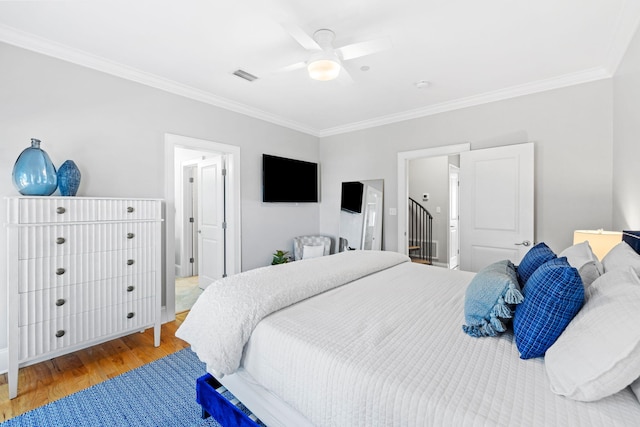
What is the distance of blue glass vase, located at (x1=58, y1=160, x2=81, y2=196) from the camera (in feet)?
7.44

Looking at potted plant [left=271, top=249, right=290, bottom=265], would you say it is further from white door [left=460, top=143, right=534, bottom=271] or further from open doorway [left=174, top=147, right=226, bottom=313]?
white door [left=460, top=143, right=534, bottom=271]

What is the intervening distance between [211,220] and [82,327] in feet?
6.99

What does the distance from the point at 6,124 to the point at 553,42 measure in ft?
14.4

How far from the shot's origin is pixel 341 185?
15.8 feet

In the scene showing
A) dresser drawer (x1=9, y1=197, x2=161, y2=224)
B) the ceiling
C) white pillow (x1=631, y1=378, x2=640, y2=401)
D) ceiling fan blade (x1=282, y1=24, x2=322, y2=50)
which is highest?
the ceiling

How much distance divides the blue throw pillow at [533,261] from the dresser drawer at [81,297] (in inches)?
112

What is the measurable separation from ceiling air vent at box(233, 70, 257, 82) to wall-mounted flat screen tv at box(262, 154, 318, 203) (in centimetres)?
126

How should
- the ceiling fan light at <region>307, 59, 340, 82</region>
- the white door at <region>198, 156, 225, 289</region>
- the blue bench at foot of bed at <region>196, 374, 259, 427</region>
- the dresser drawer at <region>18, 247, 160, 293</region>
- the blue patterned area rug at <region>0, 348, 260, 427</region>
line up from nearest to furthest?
the blue bench at foot of bed at <region>196, 374, 259, 427</region>, the blue patterned area rug at <region>0, 348, 260, 427</region>, the dresser drawer at <region>18, 247, 160, 293</region>, the ceiling fan light at <region>307, 59, 340, 82</region>, the white door at <region>198, 156, 225, 289</region>

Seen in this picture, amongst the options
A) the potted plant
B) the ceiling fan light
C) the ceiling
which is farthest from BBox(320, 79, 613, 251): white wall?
the potted plant

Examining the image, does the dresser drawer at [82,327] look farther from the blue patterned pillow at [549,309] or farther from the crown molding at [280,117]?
the blue patterned pillow at [549,309]

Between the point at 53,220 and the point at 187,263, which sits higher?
the point at 53,220

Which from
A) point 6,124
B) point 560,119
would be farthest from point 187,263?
point 560,119

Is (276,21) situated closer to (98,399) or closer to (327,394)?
(327,394)

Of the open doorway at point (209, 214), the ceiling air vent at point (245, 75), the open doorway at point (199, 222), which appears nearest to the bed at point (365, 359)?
the open doorway at point (209, 214)
